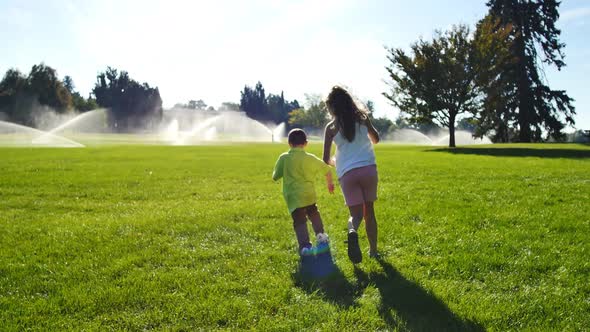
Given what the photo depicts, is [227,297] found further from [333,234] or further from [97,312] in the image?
[333,234]

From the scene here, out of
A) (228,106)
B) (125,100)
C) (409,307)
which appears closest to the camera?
(409,307)

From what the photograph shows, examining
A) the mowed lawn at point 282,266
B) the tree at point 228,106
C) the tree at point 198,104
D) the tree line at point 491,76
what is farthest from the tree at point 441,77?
the tree at point 198,104

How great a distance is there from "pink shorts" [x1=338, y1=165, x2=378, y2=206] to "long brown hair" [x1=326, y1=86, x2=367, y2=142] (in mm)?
431

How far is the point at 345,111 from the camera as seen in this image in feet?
16.8

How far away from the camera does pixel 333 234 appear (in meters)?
6.52

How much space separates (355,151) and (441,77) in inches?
1249

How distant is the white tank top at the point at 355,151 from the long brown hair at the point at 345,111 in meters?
0.08

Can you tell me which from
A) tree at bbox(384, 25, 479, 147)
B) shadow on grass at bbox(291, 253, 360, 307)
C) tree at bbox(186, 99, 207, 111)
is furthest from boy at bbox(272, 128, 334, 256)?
tree at bbox(186, 99, 207, 111)

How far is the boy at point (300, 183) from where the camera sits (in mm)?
5492

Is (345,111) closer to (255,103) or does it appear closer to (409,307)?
(409,307)

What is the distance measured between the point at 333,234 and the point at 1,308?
438cm

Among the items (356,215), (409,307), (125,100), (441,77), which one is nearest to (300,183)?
(356,215)

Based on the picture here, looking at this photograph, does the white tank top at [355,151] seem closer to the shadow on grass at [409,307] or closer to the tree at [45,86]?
the shadow on grass at [409,307]

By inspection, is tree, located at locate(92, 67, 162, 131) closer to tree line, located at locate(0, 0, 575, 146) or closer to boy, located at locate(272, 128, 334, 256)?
tree line, located at locate(0, 0, 575, 146)
